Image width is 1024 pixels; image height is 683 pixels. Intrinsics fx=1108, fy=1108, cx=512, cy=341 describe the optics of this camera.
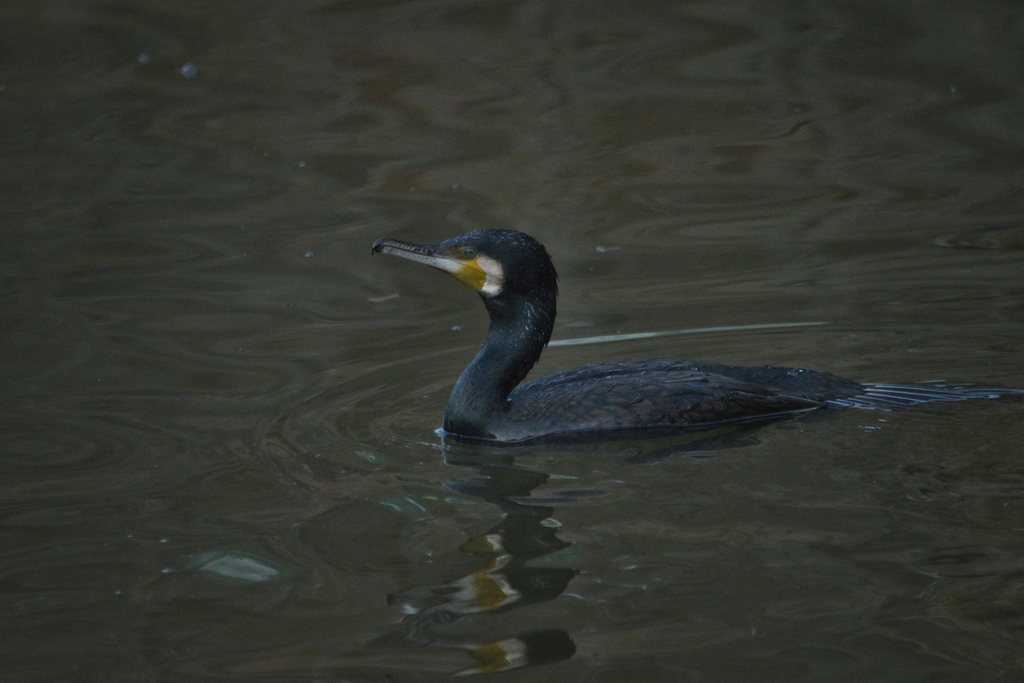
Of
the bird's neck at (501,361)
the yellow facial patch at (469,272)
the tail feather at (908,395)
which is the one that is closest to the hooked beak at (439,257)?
the yellow facial patch at (469,272)

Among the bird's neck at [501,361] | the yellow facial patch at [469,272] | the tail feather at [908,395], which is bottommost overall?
the tail feather at [908,395]

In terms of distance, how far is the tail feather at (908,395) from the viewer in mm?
4926

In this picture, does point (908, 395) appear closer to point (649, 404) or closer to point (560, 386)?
point (649, 404)

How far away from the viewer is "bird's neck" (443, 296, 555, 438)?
5.04 metres

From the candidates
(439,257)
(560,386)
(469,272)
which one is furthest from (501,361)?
(439,257)

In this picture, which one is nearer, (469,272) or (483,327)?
(469,272)

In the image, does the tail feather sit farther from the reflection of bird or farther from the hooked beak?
the hooked beak

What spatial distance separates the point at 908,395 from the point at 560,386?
1.57m

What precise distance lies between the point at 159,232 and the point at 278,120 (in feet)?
7.06

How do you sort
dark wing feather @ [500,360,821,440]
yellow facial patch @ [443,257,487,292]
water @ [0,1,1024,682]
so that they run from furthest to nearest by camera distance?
yellow facial patch @ [443,257,487,292], dark wing feather @ [500,360,821,440], water @ [0,1,1024,682]

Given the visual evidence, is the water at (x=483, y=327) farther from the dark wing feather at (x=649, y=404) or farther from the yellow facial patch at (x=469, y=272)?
the yellow facial patch at (x=469, y=272)

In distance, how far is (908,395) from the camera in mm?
4988

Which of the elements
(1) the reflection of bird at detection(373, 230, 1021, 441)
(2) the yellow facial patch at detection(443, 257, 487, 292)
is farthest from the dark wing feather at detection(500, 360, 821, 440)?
(2) the yellow facial patch at detection(443, 257, 487, 292)

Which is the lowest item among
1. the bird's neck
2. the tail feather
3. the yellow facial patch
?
the tail feather
